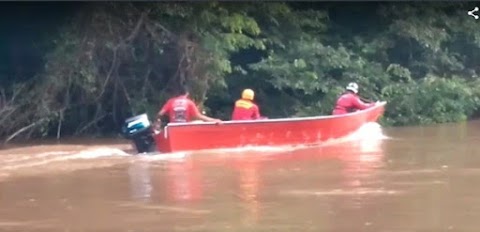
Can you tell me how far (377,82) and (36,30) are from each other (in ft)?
27.5

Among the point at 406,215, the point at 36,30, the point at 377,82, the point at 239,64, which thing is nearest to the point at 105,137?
the point at 36,30

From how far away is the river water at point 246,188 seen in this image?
12.1 m

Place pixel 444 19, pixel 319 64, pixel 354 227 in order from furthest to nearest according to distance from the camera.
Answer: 1. pixel 444 19
2. pixel 319 64
3. pixel 354 227

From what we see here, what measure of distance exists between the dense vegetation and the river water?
2.66 m

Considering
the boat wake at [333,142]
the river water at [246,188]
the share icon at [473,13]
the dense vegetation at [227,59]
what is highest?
the share icon at [473,13]

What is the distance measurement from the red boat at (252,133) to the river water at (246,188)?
0.65 feet

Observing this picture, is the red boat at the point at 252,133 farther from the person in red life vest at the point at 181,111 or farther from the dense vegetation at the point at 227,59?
the dense vegetation at the point at 227,59

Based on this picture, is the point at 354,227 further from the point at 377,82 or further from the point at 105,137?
the point at 377,82

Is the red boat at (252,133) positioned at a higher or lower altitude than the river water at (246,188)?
higher

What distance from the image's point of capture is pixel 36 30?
23.7 meters

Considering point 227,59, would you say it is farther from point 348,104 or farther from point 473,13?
point 473,13

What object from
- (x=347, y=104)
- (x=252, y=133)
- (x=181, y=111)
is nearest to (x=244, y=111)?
(x=252, y=133)

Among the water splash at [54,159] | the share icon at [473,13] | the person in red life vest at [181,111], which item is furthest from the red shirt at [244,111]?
→ the share icon at [473,13]

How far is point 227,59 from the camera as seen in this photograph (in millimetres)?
24234
